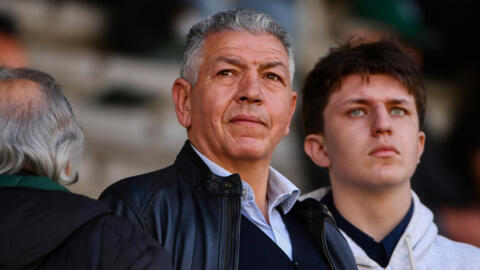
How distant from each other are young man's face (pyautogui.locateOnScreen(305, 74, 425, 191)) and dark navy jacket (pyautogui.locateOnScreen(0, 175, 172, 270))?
1.02m

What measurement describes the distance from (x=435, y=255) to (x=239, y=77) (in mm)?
938

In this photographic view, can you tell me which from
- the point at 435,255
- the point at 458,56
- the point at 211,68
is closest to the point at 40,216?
the point at 211,68

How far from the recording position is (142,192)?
77.3 inches

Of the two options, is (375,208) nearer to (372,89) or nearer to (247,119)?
(372,89)

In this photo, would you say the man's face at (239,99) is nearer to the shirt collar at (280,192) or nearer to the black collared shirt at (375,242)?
the shirt collar at (280,192)

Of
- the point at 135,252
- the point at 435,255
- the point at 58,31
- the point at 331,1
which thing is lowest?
the point at 435,255

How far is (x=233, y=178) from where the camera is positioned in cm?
204

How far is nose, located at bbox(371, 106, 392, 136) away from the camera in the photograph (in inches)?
96.4

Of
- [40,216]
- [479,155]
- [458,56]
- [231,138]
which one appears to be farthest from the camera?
[458,56]

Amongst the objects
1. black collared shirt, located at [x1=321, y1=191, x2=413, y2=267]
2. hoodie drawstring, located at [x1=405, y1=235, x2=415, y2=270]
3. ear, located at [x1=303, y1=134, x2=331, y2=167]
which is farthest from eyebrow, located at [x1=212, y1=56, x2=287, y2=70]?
hoodie drawstring, located at [x1=405, y1=235, x2=415, y2=270]

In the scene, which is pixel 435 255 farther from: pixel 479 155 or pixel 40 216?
pixel 479 155

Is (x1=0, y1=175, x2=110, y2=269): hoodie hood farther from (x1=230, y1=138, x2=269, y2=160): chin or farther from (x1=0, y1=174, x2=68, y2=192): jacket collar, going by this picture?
(x1=230, y1=138, x2=269, y2=160): chin

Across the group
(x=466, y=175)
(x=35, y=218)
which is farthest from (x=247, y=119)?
(x=466, y=175)

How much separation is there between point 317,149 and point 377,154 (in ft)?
1.01
